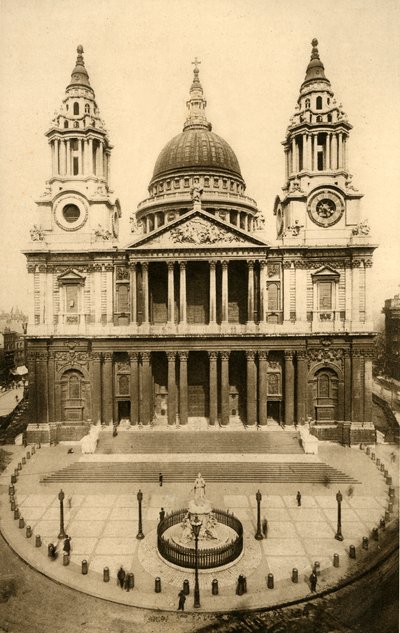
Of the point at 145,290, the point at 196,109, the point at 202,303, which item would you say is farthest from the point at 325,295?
the point at 196,109

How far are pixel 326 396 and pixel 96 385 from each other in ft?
59.2

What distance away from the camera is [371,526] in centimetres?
2331

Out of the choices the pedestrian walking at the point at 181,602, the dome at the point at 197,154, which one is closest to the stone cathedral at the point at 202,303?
the dome at the point at 197,154

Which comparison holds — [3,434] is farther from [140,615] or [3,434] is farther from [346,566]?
[346,566]

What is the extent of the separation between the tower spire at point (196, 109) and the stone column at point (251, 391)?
94.4 feet

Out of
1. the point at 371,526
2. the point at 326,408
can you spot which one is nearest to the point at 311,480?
the point at 371,526

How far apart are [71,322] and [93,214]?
8.88 meters

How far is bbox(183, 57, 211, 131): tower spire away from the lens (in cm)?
5098

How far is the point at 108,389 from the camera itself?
A: 1419 inches

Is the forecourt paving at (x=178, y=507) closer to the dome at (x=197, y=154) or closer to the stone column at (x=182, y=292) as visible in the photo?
the stone column at (x=182, y=292)

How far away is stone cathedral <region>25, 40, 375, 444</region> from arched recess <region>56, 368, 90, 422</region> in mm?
113

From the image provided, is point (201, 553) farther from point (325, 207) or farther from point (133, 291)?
point (325, 207)

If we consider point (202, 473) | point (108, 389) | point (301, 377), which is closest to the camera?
point (202, 473)

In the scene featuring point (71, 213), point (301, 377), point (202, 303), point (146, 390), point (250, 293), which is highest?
point (71, 213)
